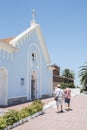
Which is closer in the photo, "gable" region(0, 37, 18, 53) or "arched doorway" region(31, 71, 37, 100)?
"gable" region(0, 37, 18, 53)

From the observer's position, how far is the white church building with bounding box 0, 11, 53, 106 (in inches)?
843

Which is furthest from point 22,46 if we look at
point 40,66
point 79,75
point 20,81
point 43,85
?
point 79,75

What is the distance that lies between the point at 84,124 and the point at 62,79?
48.5 meters

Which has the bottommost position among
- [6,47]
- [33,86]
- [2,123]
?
[2,123]

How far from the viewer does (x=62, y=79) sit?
199 feet

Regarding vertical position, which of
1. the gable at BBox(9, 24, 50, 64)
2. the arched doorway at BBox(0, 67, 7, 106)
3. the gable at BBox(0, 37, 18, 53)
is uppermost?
the gable at BBox(9, 24, 50, 64)

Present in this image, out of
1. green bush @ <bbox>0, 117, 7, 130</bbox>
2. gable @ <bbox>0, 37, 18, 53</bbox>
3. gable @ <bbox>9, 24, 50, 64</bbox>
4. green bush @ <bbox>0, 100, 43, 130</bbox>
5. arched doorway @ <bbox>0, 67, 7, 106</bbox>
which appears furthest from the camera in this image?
gable @ <bbox>9, 24, 50, 64</bbox>

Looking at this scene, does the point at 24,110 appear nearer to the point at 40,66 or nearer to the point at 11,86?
the point at 11,86

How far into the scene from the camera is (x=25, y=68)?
25250 millimetres

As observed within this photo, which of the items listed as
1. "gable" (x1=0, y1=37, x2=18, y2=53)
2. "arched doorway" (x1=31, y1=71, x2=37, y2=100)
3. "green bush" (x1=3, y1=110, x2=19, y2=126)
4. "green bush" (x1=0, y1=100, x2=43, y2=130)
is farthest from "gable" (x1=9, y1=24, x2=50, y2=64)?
"green bush" (x1=3, y1=110, x2=19, y2=126)

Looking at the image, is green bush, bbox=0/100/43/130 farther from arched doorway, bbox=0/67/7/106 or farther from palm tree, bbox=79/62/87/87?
palm tree, bbox=79/62/87/87

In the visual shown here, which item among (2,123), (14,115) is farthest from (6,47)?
(2,123)

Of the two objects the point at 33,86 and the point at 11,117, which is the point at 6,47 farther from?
the point at 11,117

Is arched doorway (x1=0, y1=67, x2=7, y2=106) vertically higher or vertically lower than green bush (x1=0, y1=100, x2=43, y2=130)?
higher
